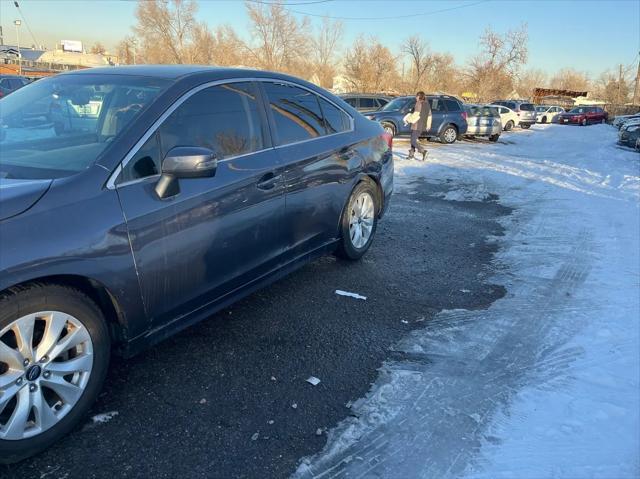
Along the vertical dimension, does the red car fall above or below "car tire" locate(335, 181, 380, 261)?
above

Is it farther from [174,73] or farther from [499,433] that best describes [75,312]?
[499,433]

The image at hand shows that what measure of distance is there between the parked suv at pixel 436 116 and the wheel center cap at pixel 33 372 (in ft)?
52.8

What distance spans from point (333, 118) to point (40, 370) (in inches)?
128

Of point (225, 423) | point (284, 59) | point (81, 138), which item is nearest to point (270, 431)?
point (225, 423)

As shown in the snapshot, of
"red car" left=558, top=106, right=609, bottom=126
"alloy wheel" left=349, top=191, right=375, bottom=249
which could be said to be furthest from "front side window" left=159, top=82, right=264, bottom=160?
"red car" left=558, top=106, right=609, bottom=126

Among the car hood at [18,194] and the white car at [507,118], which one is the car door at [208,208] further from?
the white car at [507,118]

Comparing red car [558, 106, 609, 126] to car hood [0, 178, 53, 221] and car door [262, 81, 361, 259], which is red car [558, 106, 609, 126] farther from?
car hood [0, 178, 53, 221]

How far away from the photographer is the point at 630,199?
8672 millimetres

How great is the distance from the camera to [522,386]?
3053 millimetres

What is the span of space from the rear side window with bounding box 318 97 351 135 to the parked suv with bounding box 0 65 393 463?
287 mm

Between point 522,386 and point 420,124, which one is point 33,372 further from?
point 420,124

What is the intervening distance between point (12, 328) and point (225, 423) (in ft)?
3.77

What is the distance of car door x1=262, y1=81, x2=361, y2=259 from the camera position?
12.4ft

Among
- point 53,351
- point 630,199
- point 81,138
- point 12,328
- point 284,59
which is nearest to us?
point 12,328
